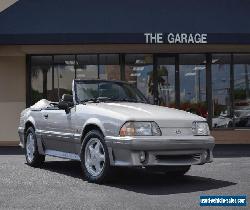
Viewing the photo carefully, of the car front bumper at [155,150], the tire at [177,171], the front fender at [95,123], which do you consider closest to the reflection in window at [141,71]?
the tire at [177,171]

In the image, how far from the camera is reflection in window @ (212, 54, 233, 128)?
16906mm

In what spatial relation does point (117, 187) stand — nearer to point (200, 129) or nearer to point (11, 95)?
point (200, 129)

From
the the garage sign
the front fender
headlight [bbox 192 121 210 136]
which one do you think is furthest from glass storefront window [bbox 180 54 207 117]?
the front fender

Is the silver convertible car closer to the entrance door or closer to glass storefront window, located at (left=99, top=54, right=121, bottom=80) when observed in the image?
glass storefront window, located at (left=99, top=54, right=121, bottom=80)

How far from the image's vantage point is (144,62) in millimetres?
16938

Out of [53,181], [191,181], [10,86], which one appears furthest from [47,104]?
[10,86]

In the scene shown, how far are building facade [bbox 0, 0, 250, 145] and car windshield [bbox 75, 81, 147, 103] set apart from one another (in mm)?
5490

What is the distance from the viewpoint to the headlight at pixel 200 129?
8.15 m

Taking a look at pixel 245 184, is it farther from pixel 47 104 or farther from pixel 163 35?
pixel 163 35

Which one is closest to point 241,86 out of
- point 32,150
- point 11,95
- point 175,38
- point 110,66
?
point 175,38

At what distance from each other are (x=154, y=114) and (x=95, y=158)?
1168 millimetres

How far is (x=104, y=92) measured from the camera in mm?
9406

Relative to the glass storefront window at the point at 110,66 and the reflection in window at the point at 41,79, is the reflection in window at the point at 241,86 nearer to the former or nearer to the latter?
the glass storefront window at the point at 110,66

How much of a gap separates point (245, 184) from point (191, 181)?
2.90ft
